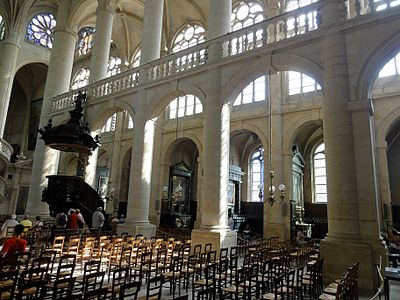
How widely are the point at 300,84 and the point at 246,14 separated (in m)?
6.17

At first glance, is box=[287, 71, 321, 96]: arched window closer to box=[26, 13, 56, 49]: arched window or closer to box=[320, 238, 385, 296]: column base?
box=[320, 238, 385, 296]: column base

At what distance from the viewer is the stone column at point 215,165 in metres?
9.36

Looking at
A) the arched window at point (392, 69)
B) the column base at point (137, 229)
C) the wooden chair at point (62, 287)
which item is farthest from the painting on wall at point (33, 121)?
the wooden chair at point (62, 287)

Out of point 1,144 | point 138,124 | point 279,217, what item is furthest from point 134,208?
point 1,144

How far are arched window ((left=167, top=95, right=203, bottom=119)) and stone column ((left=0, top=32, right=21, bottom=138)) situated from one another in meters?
10.9

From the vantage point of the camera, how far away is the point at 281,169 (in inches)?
602

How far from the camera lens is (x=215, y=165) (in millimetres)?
9734

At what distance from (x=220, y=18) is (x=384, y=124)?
8254 mm

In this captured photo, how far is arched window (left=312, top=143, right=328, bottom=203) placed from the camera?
730 inches

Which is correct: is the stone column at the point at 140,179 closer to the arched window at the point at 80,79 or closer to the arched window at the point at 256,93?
the arched window at the point at 256,93

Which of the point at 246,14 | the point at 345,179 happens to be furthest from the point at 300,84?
the point at 345,179

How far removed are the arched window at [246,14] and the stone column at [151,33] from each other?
6.96m

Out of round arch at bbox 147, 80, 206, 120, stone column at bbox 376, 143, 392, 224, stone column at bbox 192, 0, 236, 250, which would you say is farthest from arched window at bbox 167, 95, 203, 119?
stone column at bbox 376, 143, 392, 224

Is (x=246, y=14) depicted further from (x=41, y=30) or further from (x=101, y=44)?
(x=41, y=30)
